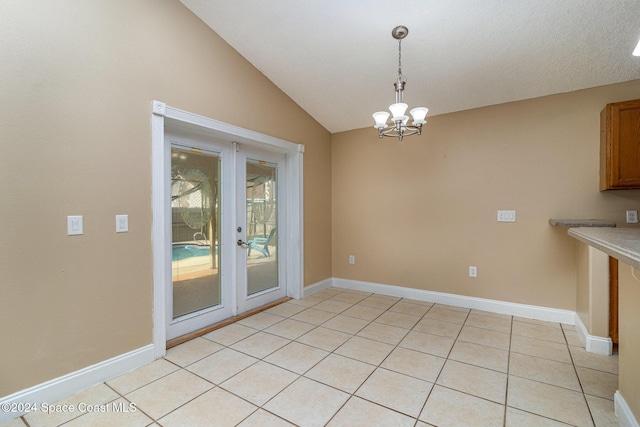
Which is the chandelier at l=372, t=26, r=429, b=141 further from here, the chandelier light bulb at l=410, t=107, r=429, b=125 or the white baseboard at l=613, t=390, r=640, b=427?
the white baseboard at l=613, t=390, r=640, b=427

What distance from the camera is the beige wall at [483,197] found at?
3.02 m

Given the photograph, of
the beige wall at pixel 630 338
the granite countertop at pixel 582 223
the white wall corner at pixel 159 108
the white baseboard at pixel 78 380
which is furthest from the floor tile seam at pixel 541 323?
the white wall corner at pixel 159 108

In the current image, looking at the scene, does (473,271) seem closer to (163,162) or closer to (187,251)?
(187,251)

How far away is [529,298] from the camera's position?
3270 millimetres

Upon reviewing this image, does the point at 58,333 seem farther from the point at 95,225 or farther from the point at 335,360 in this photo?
the point at 335,360

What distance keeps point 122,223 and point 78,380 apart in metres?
1.11

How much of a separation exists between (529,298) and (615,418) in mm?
1710

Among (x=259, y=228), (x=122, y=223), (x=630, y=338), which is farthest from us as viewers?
(x=259, y=228)

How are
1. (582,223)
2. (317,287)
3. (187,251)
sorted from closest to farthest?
(582,223) < (187,251) < (317,287)

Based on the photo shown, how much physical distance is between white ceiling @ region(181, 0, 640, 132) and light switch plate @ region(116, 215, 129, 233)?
198cm

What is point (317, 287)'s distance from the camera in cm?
435

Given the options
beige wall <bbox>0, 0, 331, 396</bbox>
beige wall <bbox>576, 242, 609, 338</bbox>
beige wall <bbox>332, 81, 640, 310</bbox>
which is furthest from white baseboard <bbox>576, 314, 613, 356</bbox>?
beige wall <bbox>0, 0, 331, 396</bbox>

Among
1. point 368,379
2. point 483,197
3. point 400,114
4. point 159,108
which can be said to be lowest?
point 368,379

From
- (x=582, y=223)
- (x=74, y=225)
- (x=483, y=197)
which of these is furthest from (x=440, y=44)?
(x=74, y=225)
